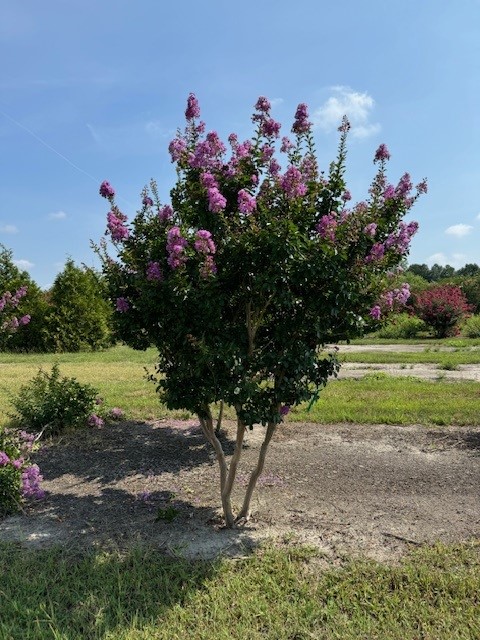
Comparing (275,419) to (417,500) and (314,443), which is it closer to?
(417,500)

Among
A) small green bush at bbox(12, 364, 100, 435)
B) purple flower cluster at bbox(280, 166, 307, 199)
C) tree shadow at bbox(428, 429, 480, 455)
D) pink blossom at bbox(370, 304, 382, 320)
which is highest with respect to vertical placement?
purple flower cluster at bbox(280, 166, 307, 199)

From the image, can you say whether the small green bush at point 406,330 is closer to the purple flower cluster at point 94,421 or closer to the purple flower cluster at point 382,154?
the purple flower cluster at point 94,421

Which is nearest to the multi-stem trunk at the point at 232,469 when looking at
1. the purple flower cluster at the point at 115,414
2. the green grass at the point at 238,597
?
the green grass at the point at 238,597

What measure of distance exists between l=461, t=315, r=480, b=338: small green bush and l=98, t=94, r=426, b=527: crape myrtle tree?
21.4 m

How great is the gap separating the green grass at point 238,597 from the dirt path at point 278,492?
0.22 meters

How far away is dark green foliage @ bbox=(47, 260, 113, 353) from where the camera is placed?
61.7 feet

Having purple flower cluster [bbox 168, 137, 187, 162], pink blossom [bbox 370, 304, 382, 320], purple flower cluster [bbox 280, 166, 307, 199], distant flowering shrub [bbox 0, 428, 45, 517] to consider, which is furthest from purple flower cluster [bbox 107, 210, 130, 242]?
distant flowering shrub [bbox 0, 428, 45, 517]

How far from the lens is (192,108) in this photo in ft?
10.4

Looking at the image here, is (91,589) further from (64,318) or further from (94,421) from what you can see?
(64,318)

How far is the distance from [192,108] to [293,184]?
0.83m

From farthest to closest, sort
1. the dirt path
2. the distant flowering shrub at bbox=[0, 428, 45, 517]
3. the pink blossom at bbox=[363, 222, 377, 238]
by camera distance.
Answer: the distant flowering shrub at bbox=[0, 428, 45, 517]
the dirt path
the pink blossom at bbox=[363, 222, 377, 238]

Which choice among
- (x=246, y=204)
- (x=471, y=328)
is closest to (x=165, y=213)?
(x=246, y=204)

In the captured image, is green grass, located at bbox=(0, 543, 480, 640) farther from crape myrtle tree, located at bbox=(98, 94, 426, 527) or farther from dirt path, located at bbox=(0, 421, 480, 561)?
crape myrtle tree, located at bbox=(98, 94, 426, 527)

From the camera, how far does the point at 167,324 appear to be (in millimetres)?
3168
